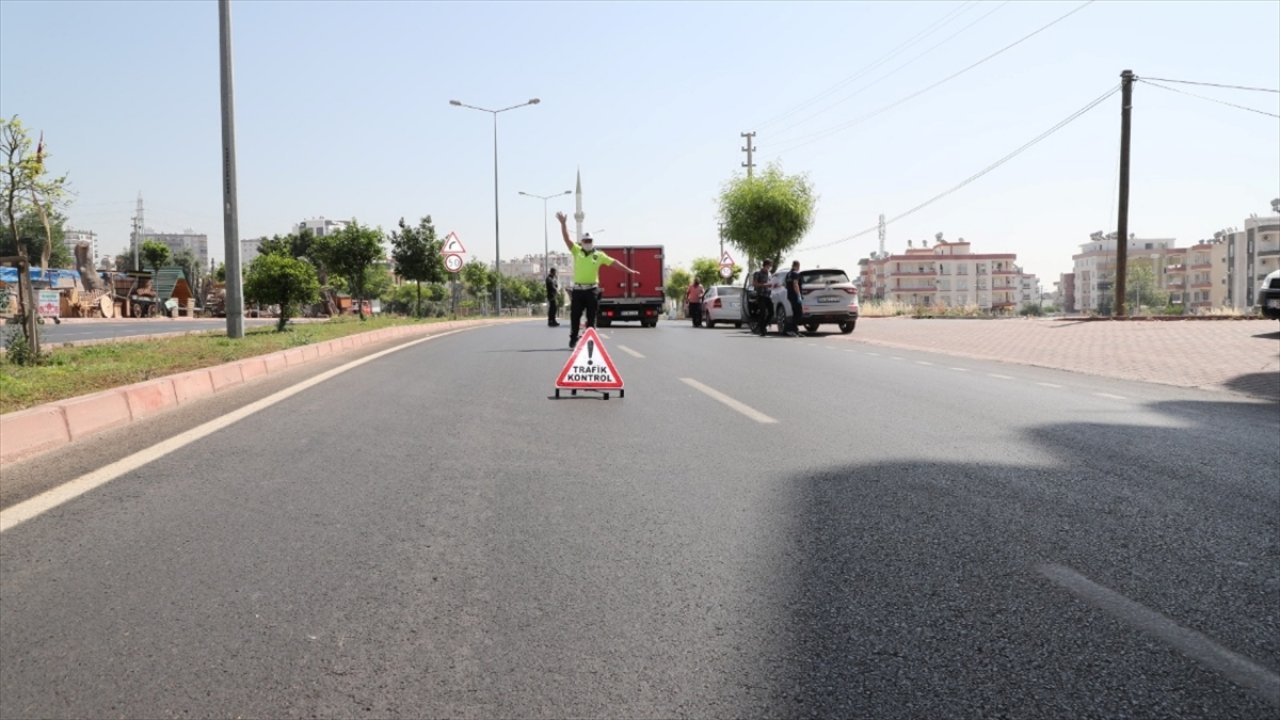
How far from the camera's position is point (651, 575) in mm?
3398

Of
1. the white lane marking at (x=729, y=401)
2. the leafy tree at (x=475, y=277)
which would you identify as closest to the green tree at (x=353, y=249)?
the white lane marking at (x=729, y=401)

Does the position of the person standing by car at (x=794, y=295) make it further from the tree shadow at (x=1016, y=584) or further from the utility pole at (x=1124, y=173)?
the tree shadow at (x=1016, y=584)

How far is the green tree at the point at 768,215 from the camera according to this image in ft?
175

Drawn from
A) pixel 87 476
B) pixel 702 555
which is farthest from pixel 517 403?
A: pixel 702 555

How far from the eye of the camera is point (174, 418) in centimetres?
756

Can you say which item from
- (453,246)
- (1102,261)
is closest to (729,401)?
(453,246)

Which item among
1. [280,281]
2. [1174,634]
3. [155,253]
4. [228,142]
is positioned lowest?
[1174,634]

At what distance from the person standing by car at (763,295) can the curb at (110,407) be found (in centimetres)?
1360

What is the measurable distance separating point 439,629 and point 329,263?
1128 inches

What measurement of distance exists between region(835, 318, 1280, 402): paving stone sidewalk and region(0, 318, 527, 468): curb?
1049cm

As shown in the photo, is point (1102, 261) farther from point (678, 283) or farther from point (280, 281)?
point (280, 281)

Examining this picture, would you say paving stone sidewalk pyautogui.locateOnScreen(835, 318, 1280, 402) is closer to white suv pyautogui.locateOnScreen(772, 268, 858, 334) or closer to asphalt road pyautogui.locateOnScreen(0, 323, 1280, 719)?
white suv pyautogui.locateOnScreen(772, 268, 858, 334)

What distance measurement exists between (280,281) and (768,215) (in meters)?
37.6

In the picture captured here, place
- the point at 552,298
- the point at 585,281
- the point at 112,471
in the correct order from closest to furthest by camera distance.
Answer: the point at 112,471 < the point at 585,281 < the point at 552,298
